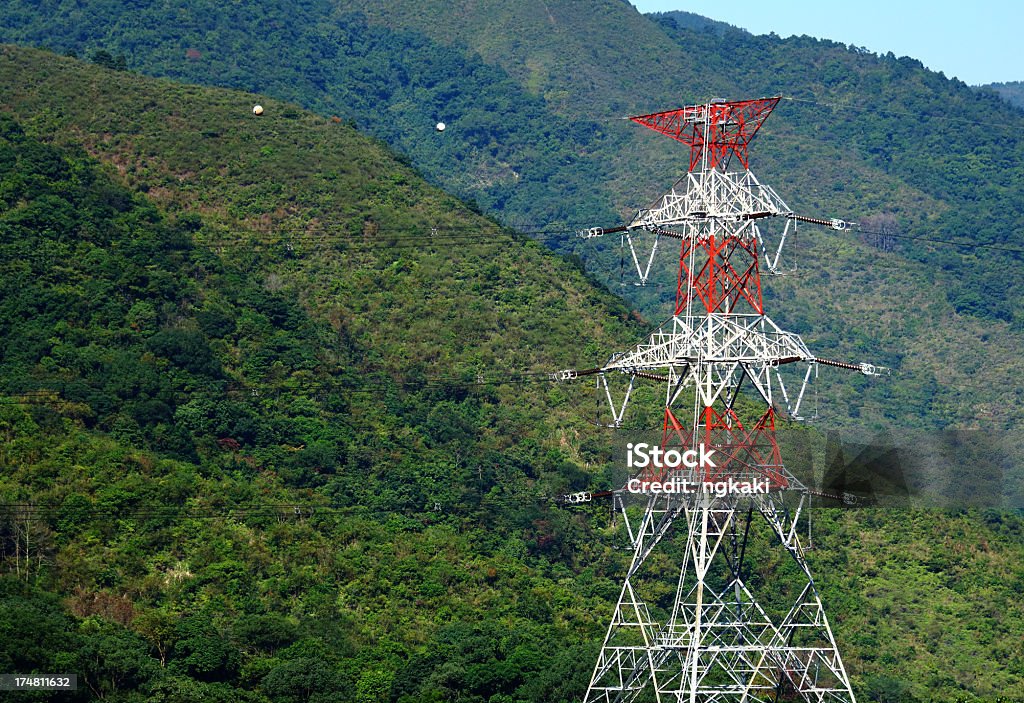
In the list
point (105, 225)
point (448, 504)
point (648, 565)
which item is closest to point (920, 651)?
point (648, 565)

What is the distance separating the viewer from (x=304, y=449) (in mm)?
120312

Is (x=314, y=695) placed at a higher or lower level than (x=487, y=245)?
lower

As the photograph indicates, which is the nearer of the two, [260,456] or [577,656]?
[577,656]

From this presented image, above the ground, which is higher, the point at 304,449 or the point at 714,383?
the point at 714,383

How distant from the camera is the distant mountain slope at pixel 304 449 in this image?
303ft

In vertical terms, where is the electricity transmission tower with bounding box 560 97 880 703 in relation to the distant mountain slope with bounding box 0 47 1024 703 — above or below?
above

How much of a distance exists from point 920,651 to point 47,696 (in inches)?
2526

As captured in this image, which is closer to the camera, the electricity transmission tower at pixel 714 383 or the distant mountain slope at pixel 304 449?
the electricity transmission tower at pixel 714 383

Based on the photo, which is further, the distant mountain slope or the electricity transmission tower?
the distant mountain slope

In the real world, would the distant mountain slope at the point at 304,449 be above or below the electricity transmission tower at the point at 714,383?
below

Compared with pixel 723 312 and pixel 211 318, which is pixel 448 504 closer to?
pixel 211 318

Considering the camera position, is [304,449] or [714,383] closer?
[714,383]

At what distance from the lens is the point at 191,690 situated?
8144cm

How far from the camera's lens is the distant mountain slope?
303ft
